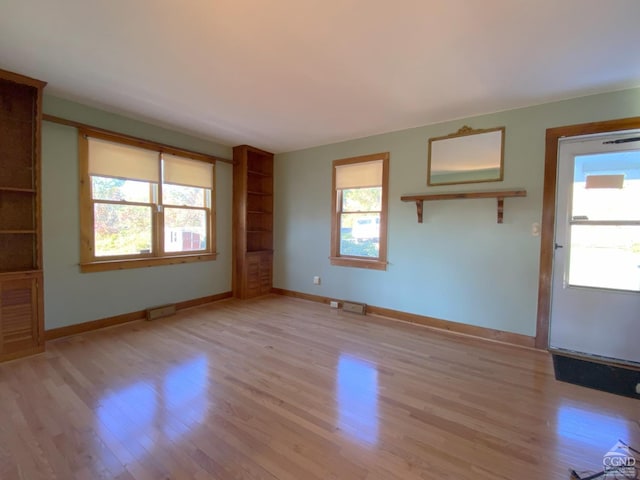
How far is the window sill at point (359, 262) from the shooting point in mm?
4043

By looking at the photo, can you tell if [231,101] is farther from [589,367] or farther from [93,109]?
[589,367]

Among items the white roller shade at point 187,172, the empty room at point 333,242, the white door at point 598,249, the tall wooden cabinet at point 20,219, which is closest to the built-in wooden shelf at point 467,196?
the empty room at point 333,242

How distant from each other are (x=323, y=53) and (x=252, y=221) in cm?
353

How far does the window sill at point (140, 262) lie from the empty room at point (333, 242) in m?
0.03

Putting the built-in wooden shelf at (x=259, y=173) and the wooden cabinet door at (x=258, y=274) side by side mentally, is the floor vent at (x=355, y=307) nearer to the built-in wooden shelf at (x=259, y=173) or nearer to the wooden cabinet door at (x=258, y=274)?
the wooden cabinet door at (x=258, y=274)

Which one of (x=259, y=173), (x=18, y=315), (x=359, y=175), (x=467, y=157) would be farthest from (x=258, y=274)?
(x=467, y=157)

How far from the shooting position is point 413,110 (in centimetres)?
Answer: 317

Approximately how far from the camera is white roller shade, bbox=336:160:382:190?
4.05 m

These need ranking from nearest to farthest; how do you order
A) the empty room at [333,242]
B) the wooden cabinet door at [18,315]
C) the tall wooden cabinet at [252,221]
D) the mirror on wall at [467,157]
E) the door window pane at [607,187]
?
1. the empty room at [333,242]
2. the wooden cabinet door at [18,315]
3. the door window pane at [607,187]
4. the mirror on wall at [467,157]
5. the tall wooden cabinet at [252,221]

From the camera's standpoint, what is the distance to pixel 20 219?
8.89 feet

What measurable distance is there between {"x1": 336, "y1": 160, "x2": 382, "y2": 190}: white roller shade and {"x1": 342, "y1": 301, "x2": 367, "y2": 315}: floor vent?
1756 millimetres

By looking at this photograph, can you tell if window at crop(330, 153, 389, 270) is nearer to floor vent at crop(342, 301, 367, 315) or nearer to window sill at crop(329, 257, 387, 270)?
window sill at crop(329, 257, 387, 270)

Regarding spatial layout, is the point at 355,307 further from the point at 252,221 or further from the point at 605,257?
the point at 605,257

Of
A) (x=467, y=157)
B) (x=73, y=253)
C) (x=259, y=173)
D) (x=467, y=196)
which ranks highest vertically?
(x=259, y=173)
